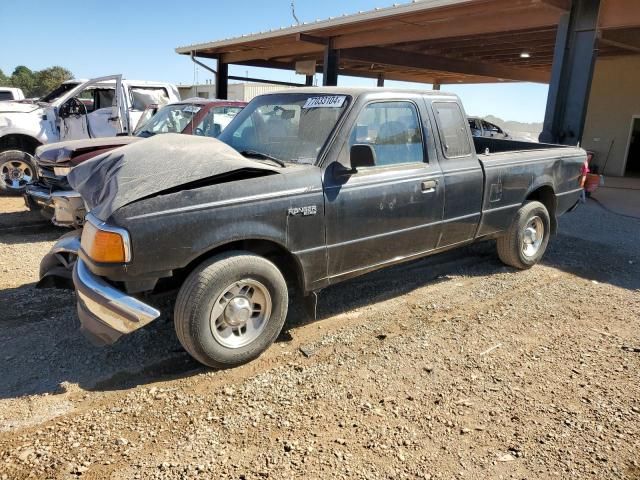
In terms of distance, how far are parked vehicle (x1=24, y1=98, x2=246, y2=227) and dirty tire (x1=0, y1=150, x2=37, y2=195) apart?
2134 millimetres

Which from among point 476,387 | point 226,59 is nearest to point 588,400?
point 476,387

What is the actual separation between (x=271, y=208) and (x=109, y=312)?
1199 mm

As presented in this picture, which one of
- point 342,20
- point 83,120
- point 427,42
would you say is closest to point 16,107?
point 83,120

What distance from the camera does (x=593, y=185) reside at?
6711 mm

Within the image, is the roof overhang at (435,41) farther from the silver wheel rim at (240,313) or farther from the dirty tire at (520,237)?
the silver wheel rim at (240,313)

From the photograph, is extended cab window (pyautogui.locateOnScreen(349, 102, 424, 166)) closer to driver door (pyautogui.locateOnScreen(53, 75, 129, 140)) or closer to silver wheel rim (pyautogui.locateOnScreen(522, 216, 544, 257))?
silver wheel rim (pyautogui.locateOnScreen(522, 216, 544, 257))

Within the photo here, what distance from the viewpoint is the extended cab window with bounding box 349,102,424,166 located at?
3.94 m

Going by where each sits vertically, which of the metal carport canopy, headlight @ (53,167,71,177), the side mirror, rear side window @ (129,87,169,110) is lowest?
headlight @ (53,167,71,177)

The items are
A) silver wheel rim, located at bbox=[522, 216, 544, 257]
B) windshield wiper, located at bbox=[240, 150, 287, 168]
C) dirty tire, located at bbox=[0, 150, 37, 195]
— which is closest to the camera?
windshield wiper, located at bbox=[240, 150, 287, 168]

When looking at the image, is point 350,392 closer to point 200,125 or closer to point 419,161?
point 419,161

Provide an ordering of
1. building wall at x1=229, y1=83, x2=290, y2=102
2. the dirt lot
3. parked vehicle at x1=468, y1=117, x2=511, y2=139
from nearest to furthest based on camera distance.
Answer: the dirt lot, parked vehicle at x1=468, y1=117, x2=511, y2=139, building wall at x1=229, y1=83, x2=290, y2=102

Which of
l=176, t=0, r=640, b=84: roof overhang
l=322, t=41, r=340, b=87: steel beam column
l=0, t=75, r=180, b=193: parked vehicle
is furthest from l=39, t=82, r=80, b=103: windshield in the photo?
l=322, t=41, r=340, b=87: steel beam column

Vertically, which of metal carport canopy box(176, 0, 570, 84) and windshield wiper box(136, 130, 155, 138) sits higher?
metal carport canopy box(176, 0, 570, 84)

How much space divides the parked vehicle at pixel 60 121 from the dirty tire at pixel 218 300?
636 centimetres
